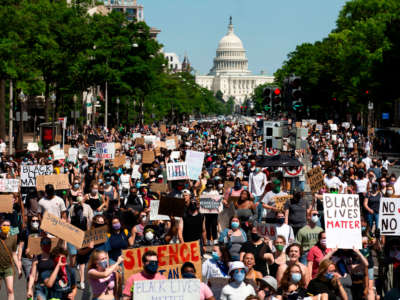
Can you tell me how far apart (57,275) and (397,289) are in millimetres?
3628

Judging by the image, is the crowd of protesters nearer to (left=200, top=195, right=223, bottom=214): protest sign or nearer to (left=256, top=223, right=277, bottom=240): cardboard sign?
(left=256, top=223, right=277, bottom=240): cardboard sign

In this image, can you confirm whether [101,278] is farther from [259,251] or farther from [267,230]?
[267,230]

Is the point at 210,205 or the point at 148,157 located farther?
the point at 148,157

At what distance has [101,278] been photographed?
34.3 feet

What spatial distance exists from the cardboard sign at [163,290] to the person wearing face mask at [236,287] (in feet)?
2.57

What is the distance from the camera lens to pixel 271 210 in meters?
16.9

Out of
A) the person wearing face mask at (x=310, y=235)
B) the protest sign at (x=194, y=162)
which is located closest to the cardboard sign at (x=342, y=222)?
the person wearing face mask at (x=310, y=235)

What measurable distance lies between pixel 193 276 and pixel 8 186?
9.42m

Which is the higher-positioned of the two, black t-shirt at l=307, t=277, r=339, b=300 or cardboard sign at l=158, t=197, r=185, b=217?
cardboard sign at l=158, t=197, r=185, b=217

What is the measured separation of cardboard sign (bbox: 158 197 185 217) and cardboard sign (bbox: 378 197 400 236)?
3557mm

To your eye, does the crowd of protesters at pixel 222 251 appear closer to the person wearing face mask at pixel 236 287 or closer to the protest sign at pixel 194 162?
the person wearing face mask at pixel 236 287

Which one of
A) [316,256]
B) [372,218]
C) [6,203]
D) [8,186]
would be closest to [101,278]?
[316,256]

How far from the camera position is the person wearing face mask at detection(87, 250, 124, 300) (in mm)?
10406

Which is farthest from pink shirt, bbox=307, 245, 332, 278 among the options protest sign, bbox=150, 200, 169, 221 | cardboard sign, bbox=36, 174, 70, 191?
cardboard sign, bbox=36, 174, 70, 191
